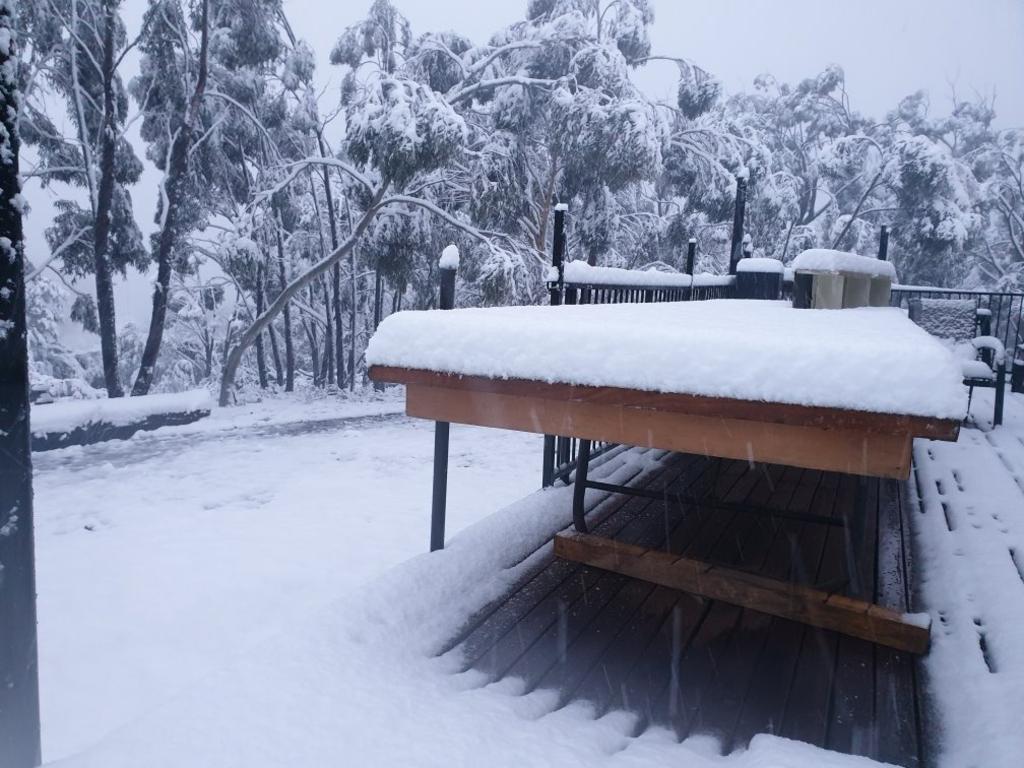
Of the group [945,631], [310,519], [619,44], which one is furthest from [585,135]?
[945,631]

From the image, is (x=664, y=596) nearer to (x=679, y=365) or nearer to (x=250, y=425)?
(x=679, y=365)

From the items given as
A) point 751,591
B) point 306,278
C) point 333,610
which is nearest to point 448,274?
point 333,610

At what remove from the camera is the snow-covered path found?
10.3 ft

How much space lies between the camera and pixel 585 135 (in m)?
11.4

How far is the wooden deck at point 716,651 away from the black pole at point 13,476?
113 centimetres

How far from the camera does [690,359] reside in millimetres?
1681

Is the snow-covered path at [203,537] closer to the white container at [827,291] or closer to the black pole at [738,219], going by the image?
the white container at [827,291]

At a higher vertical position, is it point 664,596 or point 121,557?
point 664,596

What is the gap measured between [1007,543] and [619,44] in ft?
51.0

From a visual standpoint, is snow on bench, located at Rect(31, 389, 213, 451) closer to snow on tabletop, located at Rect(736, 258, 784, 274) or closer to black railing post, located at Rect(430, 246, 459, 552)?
black railing post, located at Rect(430, 246, 459, 552)

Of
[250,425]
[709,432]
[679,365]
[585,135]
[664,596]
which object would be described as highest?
[585,135]

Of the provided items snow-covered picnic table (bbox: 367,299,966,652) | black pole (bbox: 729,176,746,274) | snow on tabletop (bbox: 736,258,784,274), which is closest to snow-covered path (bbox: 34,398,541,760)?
snow-covered picnic table (bbox: 367,299,966,652)

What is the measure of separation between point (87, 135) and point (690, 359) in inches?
539

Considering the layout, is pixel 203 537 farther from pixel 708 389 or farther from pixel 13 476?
pixel 708 389
